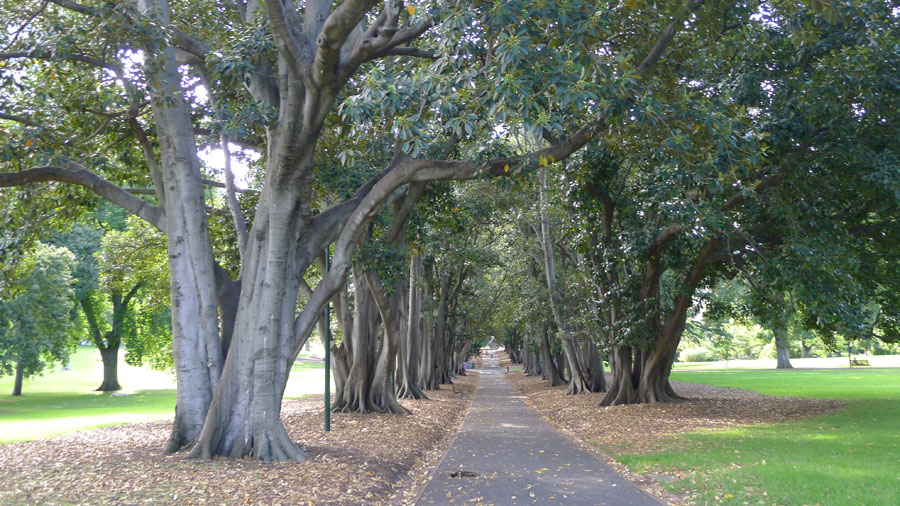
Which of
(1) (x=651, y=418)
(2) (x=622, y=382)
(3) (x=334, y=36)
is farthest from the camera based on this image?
(2) (x=622, y=382)

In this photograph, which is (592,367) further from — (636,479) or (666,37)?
(666,37)

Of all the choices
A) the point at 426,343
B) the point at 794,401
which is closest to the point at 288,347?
the point at 794,401

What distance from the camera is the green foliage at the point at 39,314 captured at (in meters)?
25.2

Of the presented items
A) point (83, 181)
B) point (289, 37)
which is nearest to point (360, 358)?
point (83, 181)

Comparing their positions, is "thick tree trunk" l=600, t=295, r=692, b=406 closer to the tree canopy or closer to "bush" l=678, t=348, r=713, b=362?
the tree canopy

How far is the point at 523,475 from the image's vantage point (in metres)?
9.06

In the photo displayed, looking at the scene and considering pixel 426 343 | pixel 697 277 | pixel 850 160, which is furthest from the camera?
pixel 426 343

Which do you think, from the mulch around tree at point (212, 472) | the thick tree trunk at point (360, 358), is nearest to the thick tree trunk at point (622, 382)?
the thick tree trunk at point (360, 358)

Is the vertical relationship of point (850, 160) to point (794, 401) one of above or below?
above

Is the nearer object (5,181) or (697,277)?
(5,181)

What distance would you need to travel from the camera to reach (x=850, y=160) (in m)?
12.5

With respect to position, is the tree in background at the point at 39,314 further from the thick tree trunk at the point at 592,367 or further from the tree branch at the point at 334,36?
the thick tree trunk at the point at 592,367

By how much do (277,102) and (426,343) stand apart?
21.5m

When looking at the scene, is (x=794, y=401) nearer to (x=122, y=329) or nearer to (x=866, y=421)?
(x=866, y=421)
